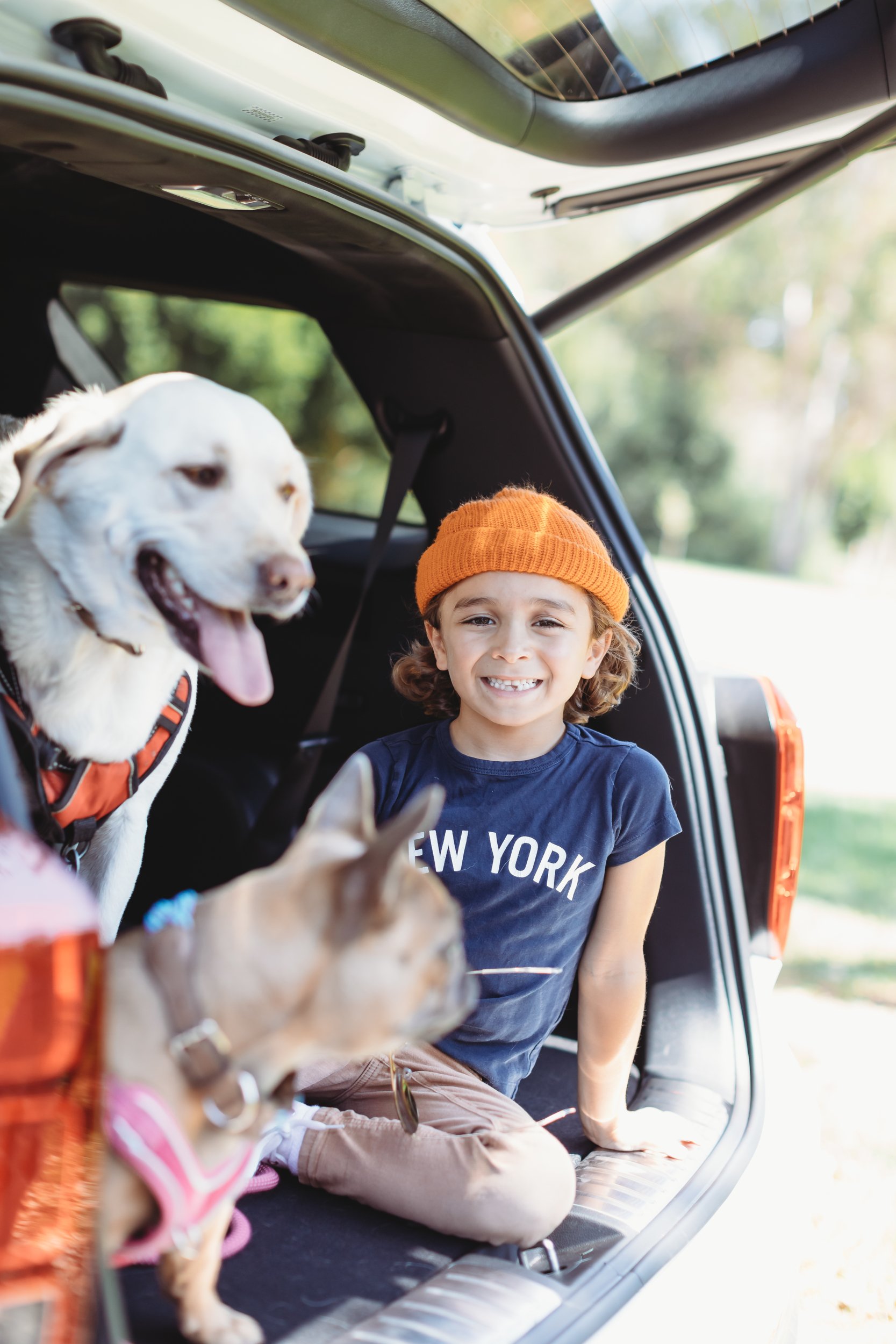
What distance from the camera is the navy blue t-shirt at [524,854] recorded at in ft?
5.79

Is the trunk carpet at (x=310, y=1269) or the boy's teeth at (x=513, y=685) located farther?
the boy's teeth at (x=513, y=685)

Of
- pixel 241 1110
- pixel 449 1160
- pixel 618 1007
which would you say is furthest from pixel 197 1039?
pixel 618 1007

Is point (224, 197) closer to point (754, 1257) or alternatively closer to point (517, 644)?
point (517, 644)

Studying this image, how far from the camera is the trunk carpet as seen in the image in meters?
1.32

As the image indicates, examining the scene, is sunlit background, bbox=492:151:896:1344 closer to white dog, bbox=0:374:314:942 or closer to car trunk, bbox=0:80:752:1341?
car trunk, bbox=0:80:752:1341

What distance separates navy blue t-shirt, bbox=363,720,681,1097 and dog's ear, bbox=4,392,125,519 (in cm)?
73

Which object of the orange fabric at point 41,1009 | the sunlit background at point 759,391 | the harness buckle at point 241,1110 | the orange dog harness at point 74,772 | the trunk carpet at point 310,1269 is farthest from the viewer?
the sunlit background at point 759,391

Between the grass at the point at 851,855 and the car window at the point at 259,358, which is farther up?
the car window at the point at 259,358

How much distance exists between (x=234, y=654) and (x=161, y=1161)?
2.05 ft

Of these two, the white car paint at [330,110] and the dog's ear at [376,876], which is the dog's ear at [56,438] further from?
the dog's ear at [376,876]

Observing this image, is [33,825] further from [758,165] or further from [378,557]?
[758,165]

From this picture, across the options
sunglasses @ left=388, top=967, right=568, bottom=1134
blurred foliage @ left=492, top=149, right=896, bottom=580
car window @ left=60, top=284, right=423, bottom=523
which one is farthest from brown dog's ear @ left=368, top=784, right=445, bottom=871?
blurred foliage @ left=492, top=149, right=896, bottom=580

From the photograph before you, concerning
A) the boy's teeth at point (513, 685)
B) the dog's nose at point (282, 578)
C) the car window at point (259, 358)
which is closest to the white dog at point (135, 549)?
the dog's nose at point (282, 578)

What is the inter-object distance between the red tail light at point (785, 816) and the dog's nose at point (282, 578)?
1098 millimetres
